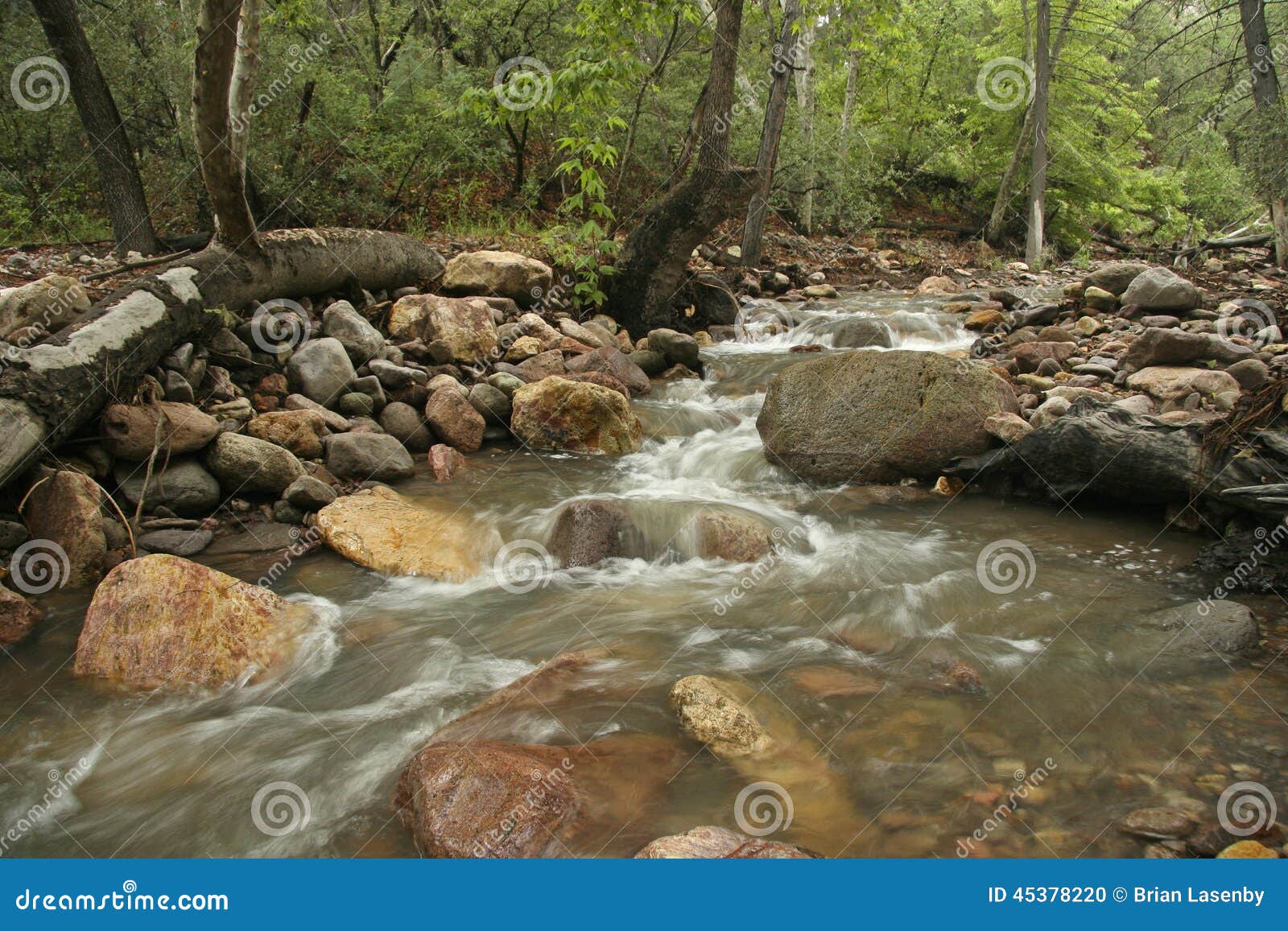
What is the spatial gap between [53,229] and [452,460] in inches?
334

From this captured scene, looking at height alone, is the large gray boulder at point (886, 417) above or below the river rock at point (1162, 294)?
below

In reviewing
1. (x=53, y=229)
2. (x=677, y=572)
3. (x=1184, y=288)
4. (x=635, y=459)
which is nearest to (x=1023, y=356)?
(x=1184, y=288)

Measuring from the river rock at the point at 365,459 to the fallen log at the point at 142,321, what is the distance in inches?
60.7

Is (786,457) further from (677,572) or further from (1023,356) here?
(1023,356)

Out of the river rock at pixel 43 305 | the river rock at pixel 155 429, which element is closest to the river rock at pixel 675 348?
the river rock at pixel 155 429

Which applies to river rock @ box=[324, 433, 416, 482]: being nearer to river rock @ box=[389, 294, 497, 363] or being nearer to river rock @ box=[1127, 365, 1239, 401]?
river rock @ box=[389, 294, 497, 363]

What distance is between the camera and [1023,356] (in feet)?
28.9

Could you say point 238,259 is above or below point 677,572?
above

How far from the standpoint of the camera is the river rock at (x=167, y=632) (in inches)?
168

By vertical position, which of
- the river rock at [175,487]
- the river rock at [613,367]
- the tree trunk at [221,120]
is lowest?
the river rock at [175,487]

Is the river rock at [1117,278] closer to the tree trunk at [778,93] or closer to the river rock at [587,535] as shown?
the tree trunk at [778,93]

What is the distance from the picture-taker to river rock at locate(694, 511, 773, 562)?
6.00 metres

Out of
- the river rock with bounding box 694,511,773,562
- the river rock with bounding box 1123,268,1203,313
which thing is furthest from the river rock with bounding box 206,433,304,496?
the river rock with bounding box 1123,268,1203,313

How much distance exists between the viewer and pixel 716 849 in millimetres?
2752
